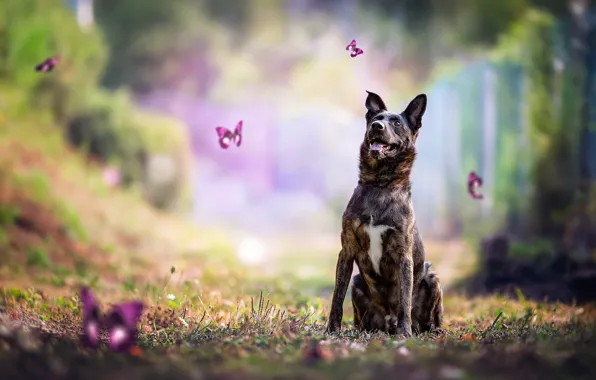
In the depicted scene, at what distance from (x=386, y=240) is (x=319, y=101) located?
475 inches

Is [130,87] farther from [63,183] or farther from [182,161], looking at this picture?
[63,183]

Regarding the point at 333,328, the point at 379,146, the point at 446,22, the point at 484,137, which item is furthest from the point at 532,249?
the point at 379,146

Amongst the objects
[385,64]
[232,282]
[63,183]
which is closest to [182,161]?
[63,183]

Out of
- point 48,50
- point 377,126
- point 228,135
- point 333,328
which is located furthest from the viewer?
point 48,50

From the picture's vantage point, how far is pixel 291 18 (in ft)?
49.5

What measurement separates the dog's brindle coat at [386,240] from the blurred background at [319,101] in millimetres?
5362

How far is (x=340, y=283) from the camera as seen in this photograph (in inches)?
194

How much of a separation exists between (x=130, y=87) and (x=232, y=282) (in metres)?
8.82

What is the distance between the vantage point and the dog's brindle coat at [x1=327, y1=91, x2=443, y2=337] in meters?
4.73

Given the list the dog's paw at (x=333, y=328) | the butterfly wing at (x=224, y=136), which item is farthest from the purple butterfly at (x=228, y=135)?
the dog's paw at (x=333, y=328)

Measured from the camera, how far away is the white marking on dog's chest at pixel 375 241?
4.71 m

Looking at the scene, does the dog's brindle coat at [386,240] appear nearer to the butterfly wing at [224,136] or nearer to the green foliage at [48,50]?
the butterfly wing at [224,136]

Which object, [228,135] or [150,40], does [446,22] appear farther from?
[228,135]

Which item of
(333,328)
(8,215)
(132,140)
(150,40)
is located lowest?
(333,328)
